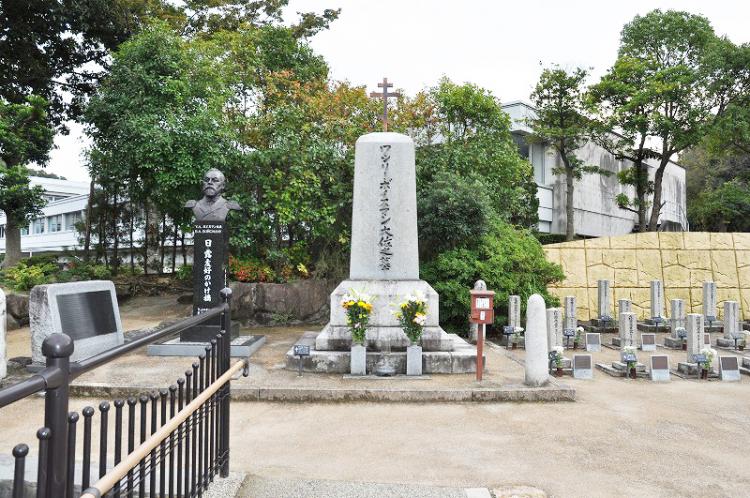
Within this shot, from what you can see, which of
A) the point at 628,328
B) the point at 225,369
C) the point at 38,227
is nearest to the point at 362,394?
the point at 225,369

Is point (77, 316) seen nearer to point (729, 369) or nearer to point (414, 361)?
point (414, 361)

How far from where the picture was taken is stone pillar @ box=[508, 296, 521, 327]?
10531 millimetres

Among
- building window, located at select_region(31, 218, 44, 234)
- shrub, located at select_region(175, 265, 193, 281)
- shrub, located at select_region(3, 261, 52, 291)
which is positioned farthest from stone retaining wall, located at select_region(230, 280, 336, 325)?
building window, located at select_region(31, 218, 44, 234)

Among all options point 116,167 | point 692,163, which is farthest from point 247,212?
point 692,163

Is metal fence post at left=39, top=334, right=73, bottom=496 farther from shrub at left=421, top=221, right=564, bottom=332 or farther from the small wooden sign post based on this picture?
shrub at left=421, top=221, right=564, bottom=332

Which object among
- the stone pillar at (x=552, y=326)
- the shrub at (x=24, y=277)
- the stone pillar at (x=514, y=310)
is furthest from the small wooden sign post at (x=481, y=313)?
the shrub at (x=24, y=277)

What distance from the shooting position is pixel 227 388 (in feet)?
11.2

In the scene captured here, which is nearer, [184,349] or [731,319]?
[184,349]

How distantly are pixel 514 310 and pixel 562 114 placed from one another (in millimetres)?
11788

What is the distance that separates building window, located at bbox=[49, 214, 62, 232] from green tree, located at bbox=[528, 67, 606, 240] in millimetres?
27268

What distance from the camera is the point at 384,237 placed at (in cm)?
771

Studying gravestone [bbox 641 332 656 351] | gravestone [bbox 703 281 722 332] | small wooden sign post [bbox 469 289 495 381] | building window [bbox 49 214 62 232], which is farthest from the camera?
building window [bbox 49 214 62 232]

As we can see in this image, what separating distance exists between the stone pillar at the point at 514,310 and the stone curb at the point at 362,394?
15.5ft

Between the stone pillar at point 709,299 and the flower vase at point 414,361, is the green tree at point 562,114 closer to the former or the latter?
the stone pillar at point 709,299
